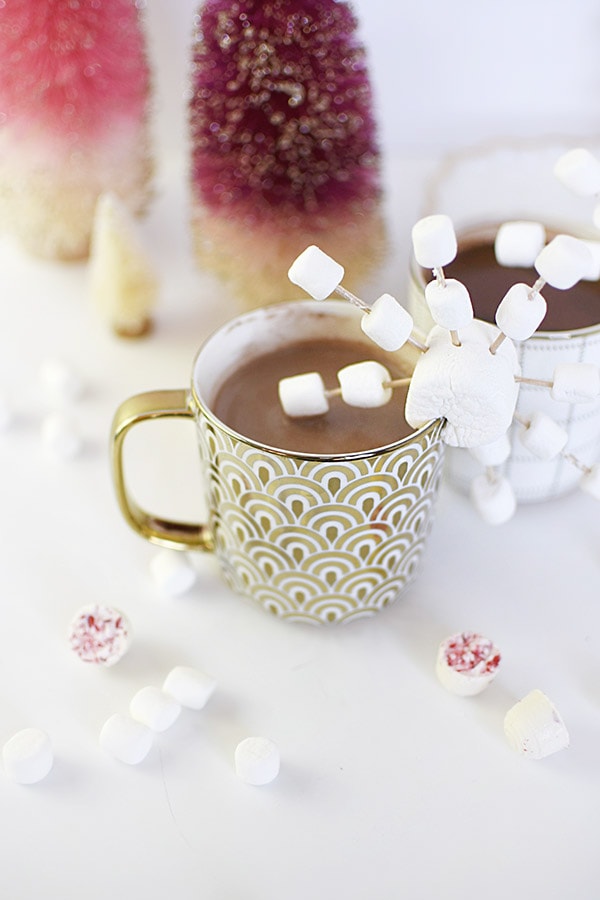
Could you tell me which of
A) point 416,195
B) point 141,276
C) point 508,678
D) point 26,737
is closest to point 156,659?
point 26,737

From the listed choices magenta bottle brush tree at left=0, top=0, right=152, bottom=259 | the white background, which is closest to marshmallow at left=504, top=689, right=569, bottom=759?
the white background

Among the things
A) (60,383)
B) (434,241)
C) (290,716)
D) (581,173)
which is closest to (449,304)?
(434,241)

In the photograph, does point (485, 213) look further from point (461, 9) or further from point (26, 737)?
point (26, 737)

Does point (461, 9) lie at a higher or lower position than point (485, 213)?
higher

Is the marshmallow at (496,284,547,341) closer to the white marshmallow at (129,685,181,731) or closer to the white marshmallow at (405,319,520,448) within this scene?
the white marshmallow at (405,319,520,448)

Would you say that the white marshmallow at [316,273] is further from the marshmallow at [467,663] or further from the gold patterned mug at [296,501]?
the marshmallow at [467,663]

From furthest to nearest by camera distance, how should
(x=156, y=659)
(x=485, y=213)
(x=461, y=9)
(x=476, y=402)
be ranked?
(x=461, y=9) < (x=485, y=213) < (x=156, y=659) < (x=476, y=402)
